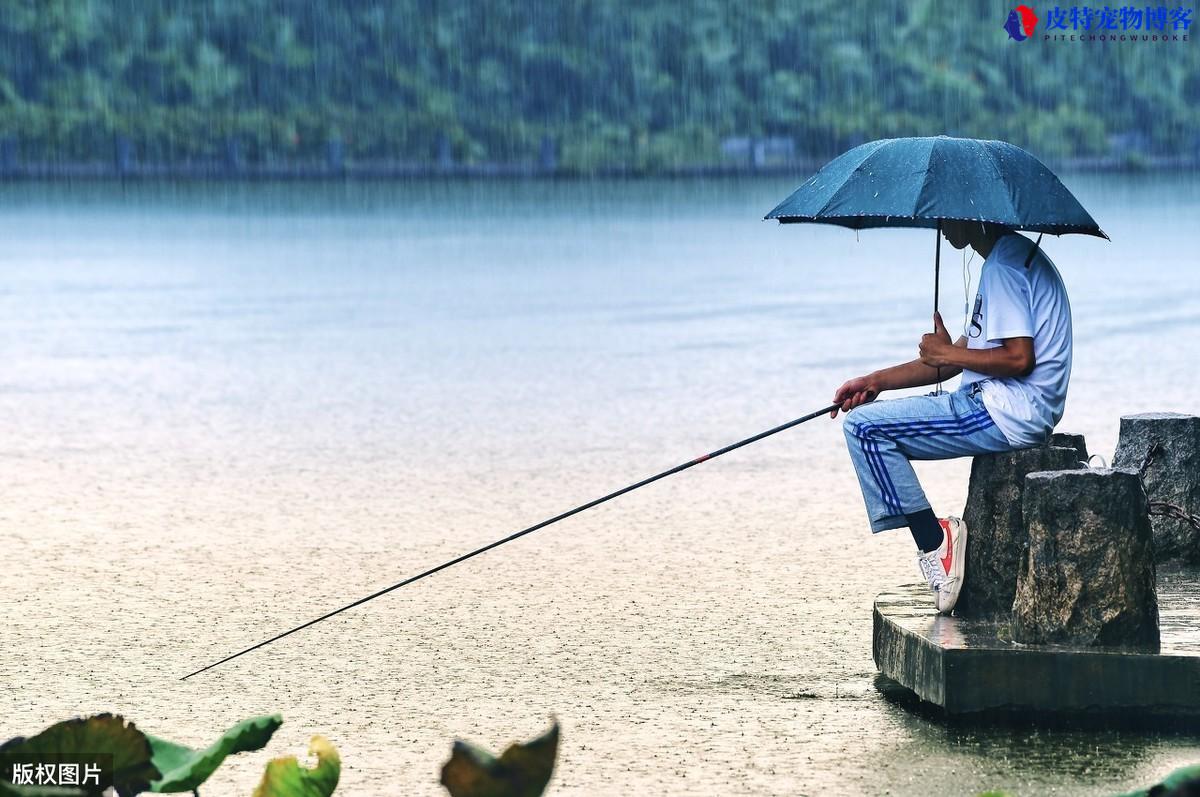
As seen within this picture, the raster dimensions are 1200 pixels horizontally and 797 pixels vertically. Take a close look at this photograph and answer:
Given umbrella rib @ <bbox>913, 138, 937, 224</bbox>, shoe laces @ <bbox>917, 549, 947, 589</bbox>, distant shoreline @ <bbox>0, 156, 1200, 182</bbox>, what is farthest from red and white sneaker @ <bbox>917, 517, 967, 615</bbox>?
distant shoreline @ <bbox>0, 156, 1200, 182</bbox>

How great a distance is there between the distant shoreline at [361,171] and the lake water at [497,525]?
102 feet

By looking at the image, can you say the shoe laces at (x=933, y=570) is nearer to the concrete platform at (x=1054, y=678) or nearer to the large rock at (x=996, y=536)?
the large rock at (x=996, y=536)

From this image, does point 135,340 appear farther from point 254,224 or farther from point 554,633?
point 254,224

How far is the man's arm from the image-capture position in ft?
15.3

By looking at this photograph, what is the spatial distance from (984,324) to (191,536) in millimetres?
3294

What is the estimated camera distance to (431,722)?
4.68m

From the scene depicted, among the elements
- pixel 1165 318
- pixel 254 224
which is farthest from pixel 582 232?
pixel 1165 318

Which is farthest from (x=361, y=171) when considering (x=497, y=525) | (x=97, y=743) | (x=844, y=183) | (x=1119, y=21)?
(x=1119, y=21)

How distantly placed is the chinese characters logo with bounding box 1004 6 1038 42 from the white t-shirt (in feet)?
348

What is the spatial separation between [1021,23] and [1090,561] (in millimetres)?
112580

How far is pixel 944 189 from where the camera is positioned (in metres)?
4.82

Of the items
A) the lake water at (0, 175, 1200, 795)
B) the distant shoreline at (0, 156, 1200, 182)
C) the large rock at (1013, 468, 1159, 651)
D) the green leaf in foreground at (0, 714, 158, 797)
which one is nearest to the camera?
the green leaf in foreground at (0, 714, 158, 797)

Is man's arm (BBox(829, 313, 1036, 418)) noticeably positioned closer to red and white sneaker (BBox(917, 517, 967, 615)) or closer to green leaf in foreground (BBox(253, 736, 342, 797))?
red and white sneaker (BBox(917, 517, 967, 615))

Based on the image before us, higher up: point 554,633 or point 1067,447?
point 1067,447
